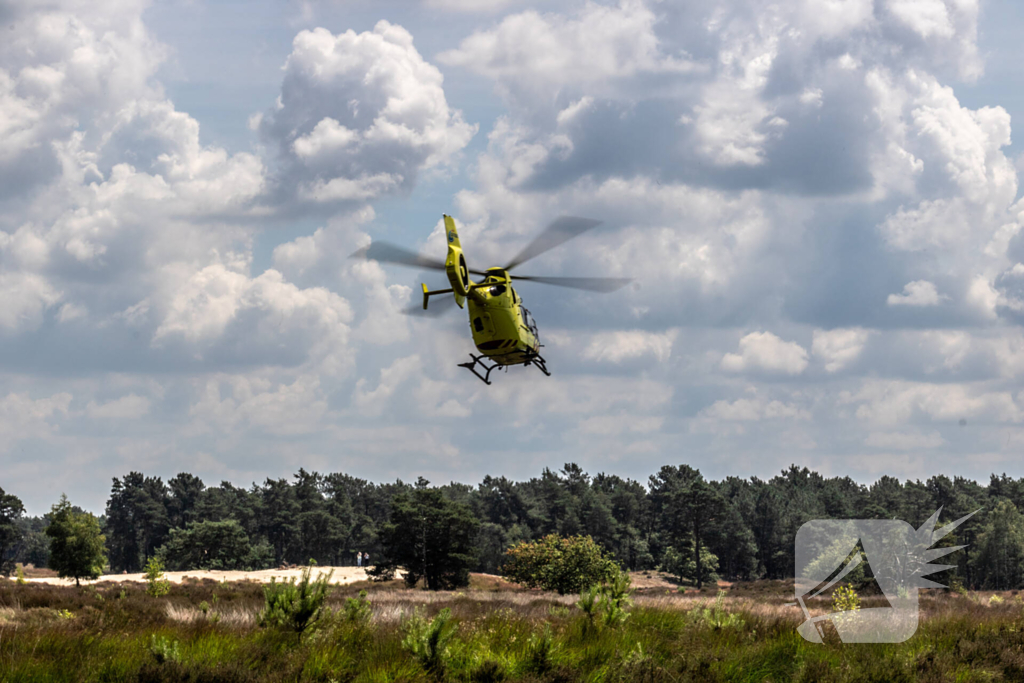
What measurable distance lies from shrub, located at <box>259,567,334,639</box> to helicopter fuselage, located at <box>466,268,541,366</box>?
47.9 ft

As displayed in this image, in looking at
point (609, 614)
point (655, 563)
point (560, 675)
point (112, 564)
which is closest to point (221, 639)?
point (560, 675)

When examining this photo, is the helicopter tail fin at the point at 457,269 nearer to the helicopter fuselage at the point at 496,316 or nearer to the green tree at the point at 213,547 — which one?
the helicopter fuselage at the point at 496,316

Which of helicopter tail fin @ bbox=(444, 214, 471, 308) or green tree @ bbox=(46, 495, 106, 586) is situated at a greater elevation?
helicopter tail fin @ bbox=(444, 214, 471, 308)

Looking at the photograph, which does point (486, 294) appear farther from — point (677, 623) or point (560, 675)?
point (560, 675)

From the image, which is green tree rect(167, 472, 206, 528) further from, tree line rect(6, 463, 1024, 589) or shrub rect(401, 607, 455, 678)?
shrub rect(401, 607, 455, 678)

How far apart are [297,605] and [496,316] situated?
15.2m

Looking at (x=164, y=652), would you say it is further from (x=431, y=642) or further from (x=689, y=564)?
(x=689, y=564)

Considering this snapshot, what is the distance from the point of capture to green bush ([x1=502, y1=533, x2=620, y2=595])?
2083 inches

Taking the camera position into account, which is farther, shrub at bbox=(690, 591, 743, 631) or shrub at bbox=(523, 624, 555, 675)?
shrub at bbox=(690, 591, 743, 631)

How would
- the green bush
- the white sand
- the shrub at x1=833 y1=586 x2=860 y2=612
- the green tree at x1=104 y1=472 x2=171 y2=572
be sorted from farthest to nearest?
the green tree at x1=104 y1=472 x2=171 y2=572, the white sand, the green bush, the shrub at x1=833 y1=586 x2=860 y2=612

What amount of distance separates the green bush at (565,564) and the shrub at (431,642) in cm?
4070

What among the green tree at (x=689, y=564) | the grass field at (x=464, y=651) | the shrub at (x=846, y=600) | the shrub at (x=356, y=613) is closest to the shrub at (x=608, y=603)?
the grass field at (x=464, y=651)

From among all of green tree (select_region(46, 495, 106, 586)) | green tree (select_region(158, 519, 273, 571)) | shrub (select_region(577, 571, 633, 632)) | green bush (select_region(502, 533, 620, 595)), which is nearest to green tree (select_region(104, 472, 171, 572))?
green tree (select_region(158, 519, 273, 571))

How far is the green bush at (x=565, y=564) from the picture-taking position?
52.9 metres
